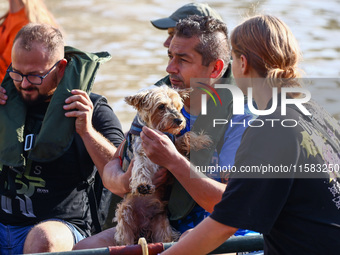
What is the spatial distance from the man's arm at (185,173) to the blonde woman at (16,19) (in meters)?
2.73

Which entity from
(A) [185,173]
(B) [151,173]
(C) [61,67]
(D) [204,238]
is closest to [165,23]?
(C) [61,67]

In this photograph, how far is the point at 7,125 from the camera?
4184mm

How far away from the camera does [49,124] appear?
13.5 ft

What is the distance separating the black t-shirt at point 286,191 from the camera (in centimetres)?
254

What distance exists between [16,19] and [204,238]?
12.9 feet

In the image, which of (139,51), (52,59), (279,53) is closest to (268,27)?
(279,53)

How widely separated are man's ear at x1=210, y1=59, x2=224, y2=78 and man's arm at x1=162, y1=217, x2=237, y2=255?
1462 mm

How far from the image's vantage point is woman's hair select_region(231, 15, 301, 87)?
2883 mm

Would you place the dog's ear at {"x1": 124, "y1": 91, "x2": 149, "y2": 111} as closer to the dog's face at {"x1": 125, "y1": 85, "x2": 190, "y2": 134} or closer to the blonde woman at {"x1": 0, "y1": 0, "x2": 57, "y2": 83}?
the dog's face at {"x1": 125, "y1": 85, "x2": 190, "y2": 134}

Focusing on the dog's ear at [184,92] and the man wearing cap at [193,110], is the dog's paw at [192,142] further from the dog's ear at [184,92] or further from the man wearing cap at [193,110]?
the dog's ear at [184,92]

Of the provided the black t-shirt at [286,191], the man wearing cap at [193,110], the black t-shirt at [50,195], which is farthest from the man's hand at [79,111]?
the black t-shirt at [286,191]

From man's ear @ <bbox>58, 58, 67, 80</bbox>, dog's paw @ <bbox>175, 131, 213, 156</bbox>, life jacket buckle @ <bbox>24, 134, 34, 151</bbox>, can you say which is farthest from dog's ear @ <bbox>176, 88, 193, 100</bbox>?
life jacket buckle @ <bbox>24, 134, 34, 151</bbox>

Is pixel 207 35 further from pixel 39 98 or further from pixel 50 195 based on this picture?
pixel 50 195

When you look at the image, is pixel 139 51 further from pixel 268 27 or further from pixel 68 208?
pixel 268 27
